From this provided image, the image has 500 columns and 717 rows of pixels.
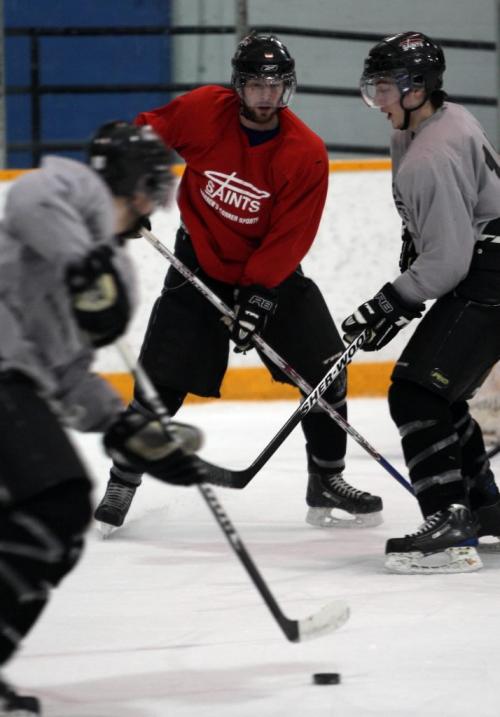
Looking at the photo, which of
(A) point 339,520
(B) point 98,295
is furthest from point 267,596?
(A) point 339,520

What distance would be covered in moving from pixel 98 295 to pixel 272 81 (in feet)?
5.02

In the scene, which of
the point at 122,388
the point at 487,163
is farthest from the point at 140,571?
the point at 122,388

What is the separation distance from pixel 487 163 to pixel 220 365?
867mm

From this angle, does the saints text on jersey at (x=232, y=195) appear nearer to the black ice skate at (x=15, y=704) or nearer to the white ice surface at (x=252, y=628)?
the white ice surface at (x=252, y=628)

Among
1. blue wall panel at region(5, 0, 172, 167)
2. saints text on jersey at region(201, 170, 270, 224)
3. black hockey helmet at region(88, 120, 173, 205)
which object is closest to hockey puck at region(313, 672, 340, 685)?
black hockey helmet at region(88, 120, 173, 205)

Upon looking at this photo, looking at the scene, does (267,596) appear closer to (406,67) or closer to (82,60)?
(406,67)

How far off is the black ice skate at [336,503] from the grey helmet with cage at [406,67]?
973mm

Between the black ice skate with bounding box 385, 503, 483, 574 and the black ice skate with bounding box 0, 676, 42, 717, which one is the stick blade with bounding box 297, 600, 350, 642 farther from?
the black ice skate with bounding box 385, 503, 483, 574

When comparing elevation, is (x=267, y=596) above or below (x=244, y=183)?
below

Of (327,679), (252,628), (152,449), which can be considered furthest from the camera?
(252,628)

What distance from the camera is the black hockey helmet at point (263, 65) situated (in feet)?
10.9

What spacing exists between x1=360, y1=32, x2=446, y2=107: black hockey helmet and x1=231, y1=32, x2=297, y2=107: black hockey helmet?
28cm

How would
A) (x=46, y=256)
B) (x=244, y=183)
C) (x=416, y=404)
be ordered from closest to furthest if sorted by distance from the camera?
(x=46, y=256) → (x=416, y=404) → (x=244, y=183)

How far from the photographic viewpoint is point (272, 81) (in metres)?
3.32
